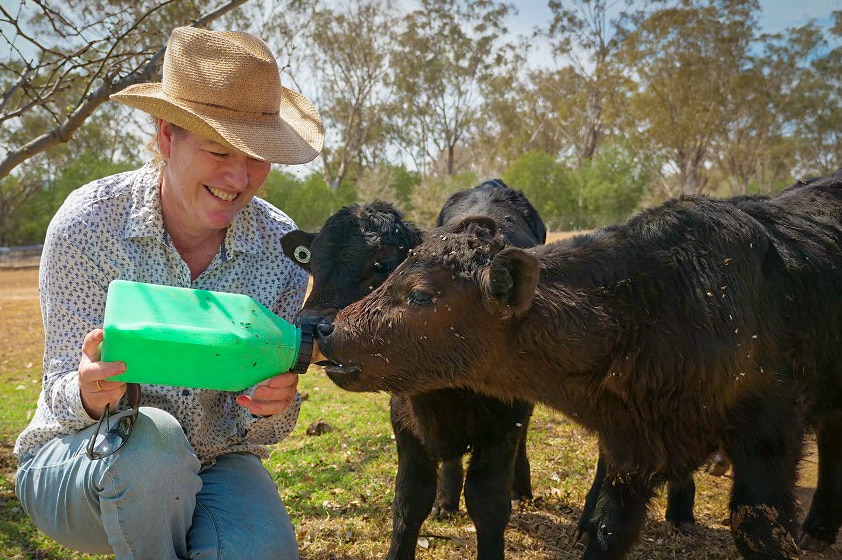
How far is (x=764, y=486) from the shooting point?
3.47 m

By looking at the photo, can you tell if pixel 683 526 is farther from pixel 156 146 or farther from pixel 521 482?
pixel 156 146

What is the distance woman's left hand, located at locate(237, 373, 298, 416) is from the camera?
3.06 metres

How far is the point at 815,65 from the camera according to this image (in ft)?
131

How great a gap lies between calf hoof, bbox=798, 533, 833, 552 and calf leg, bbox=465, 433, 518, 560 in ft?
7.01

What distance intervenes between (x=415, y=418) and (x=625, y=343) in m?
1.29

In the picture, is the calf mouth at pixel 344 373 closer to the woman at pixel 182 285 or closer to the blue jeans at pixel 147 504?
the woman at pixel 182 285

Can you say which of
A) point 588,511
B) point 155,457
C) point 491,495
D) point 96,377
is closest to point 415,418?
point 491,495

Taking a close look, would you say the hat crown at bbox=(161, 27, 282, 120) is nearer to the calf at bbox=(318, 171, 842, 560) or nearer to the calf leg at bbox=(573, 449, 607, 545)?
the calf at bbox=(318, 171, 842, 560)

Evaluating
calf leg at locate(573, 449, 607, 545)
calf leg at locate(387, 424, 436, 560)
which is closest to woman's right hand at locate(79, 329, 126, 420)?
calf leg at locate(387, 424, 436, 560)

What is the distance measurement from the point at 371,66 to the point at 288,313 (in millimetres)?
44492

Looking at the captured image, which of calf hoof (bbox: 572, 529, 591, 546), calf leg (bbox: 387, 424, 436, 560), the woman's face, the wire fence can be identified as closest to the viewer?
the woman's face

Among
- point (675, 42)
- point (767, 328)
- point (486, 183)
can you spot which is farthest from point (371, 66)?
point (767, 328)

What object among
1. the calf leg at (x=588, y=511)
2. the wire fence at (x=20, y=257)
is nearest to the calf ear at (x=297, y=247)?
the calf leg at (x=588, y=511)

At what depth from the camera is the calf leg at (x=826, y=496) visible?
4.79m
